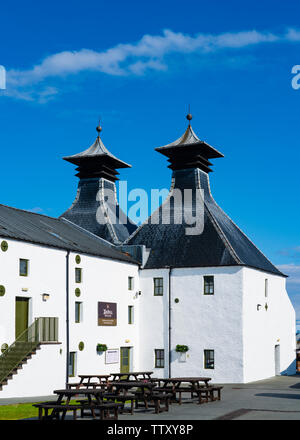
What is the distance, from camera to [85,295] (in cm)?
3528

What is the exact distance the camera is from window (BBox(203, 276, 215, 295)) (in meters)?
39.2

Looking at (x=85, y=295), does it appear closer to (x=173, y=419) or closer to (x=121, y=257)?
(x=121, y=257)

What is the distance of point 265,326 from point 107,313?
10893 mm

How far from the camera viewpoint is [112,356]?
3756cm

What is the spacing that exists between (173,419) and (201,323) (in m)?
19.7

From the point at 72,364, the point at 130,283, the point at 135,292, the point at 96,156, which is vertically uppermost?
Result: the point at 96,156

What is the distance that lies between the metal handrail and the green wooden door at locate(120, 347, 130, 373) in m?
7.71

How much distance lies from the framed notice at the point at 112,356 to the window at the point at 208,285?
6.19 m

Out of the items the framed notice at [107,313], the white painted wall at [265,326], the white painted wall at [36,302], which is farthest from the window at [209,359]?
the white painted wall at [36,302]

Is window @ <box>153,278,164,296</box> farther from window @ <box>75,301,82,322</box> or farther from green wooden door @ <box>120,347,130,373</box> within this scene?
window @ <box>75,301,82,322</box>

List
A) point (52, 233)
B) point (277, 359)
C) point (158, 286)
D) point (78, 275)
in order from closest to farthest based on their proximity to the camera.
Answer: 1. point (78, 275)
2. point (52, 233)
3. point (158, 286)
4. point (277, 359)

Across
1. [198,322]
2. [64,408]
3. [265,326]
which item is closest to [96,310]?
[198,322]

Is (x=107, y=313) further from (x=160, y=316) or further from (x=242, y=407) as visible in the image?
(x=242, y=407)

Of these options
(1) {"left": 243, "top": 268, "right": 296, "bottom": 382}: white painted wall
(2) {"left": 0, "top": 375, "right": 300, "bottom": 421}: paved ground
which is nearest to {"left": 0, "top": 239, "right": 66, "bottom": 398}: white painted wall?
(2) {"left": 0, "top": 375, "right": 300, "bottom": 421}: paved ground
